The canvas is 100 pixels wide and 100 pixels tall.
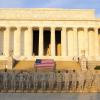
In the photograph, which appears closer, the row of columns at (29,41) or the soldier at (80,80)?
the soldier at (80,80)

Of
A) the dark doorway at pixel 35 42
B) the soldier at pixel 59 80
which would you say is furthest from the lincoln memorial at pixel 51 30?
the soldier at pixel 59 80

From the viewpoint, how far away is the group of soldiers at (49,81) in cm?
4709

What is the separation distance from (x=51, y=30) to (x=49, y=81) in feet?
141

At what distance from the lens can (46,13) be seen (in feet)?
308

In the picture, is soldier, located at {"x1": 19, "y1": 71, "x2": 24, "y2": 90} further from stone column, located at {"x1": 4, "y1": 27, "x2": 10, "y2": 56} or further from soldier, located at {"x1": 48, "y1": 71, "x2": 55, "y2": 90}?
stone column, located at {"x1": 4, "y1": 27, "x2": 10, "y2": 56}

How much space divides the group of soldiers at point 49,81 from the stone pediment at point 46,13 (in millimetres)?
43631

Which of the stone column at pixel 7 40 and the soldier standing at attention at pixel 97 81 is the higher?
the stone column at pixel 7 40

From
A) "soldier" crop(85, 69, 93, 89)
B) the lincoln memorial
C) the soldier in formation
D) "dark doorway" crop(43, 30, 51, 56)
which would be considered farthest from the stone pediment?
the soldier in formation

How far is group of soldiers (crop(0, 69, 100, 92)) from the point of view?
47094 millimetres

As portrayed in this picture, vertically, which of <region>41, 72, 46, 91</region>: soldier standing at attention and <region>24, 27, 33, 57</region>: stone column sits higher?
<region>24, 27, 33, 57</region>: stone column

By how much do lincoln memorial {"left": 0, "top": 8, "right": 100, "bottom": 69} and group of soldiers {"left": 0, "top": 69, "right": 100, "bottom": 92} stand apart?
3955cm

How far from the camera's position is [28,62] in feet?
246

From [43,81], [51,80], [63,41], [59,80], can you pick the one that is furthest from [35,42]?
[43,81]

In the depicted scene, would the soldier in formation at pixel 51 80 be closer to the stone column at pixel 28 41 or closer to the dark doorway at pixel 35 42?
the stone column at pixel 28 41
